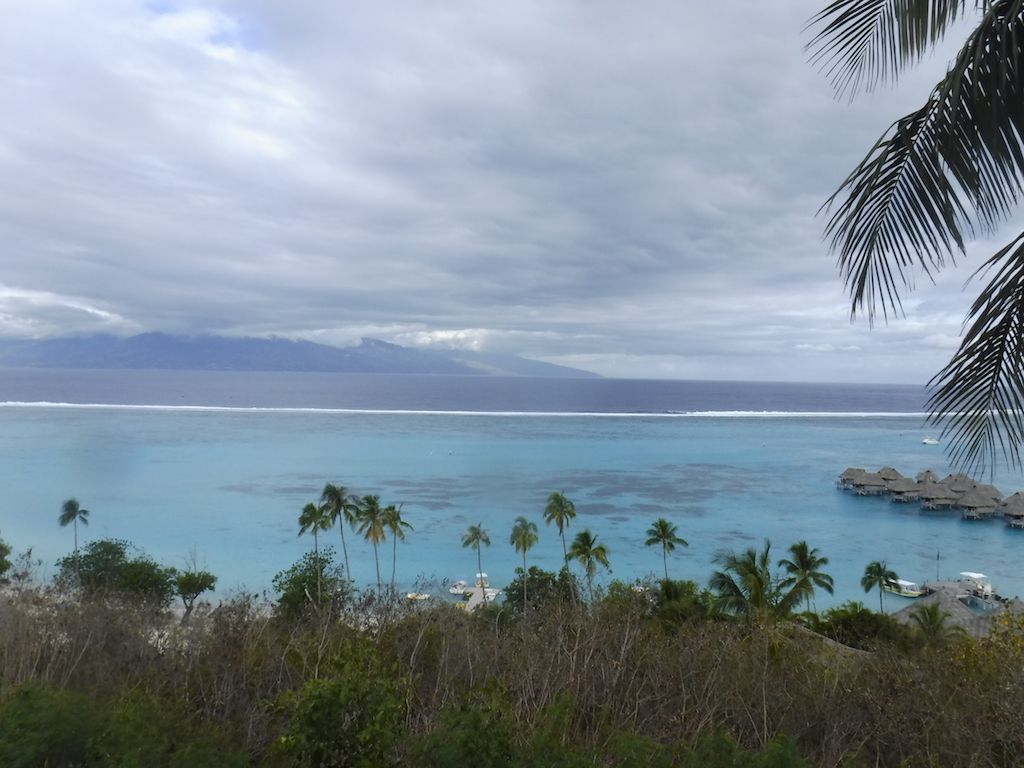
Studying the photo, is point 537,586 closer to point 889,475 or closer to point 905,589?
point 905,589

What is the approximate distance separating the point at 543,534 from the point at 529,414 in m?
54.7

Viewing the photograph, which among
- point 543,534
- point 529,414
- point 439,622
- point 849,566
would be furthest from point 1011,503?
point 529,414

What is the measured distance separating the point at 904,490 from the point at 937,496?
79.3 inches

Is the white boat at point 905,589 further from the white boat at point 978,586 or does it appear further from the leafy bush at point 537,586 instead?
the leafy bush at point 537,586

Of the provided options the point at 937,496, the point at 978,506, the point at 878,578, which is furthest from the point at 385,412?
the point at 878,578

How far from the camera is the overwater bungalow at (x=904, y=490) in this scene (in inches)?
1492

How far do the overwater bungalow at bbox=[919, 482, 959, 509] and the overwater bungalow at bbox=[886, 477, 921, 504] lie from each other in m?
0.67

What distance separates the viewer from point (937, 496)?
3625cm

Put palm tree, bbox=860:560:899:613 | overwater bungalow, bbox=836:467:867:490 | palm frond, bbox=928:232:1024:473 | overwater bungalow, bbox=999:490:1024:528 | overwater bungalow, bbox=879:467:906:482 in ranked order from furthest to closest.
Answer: overwater bungalow, bbox=836:467:867:490, overwater bungalow, bbox=879:467:906:482, overwater bungalow, bbox=999:490:1024:528, palm tree, bbox=860:560:899:613, palm frond, bbox=928:232:1024:473

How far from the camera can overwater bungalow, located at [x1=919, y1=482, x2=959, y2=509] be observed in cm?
3616

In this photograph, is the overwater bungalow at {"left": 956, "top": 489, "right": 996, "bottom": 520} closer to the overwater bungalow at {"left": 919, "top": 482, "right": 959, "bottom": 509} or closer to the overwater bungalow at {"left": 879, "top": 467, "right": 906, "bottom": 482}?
the overwater bungalow at {"left": 919, "top": 482, "right": 959, "bottom": 509}

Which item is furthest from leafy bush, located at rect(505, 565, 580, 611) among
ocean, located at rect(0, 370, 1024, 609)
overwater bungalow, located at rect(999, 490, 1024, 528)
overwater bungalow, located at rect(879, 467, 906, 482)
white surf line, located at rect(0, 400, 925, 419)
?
white surf line, located at rect(0, 400, 925, 419)

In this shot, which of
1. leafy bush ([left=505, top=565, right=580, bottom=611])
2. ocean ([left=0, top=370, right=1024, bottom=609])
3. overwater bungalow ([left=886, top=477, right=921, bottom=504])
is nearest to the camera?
leafy bush ([left=505, top=565, right=580, bottom=611])

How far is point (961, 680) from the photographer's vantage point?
21.1ft
